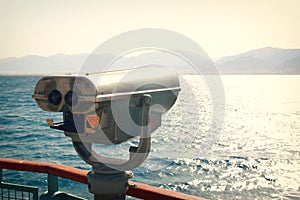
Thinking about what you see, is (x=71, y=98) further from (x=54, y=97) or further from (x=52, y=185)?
(x=52, y=185)

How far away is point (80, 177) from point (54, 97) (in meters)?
0.79

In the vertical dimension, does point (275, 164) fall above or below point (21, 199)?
below

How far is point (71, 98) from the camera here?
4.48 feet

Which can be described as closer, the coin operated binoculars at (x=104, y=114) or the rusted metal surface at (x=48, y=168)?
the coin operated binoculars at (x=104, y=114)

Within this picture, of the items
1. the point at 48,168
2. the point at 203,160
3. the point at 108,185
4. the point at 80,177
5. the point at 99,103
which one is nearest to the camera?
the point at 99,103

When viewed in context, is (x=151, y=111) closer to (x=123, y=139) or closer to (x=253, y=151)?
(x=123, y=139)

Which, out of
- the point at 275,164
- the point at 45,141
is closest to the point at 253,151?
the point at 275,164

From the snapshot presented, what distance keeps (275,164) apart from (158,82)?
21.1m

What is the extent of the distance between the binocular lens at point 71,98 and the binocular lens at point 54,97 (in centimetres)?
4

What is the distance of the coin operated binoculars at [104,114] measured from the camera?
1357 millimetres

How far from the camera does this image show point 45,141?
75.9 feet

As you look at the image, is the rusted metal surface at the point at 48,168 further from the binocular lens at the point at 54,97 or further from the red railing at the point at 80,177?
the binocular lens at the point at 54,97

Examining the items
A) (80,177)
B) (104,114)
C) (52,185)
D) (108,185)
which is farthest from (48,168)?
(104,114)

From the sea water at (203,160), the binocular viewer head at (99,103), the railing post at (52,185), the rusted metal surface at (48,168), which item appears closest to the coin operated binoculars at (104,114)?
the binocular viewer head at (99,103)
